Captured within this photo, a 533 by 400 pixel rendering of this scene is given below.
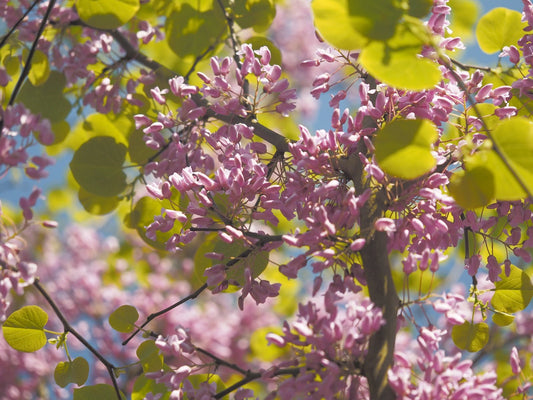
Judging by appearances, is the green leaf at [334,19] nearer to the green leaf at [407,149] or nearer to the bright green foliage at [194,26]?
the green leaf at [407,149]

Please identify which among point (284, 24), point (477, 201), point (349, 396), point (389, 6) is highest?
point (389, 6)

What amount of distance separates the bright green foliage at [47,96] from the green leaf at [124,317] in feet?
2.33

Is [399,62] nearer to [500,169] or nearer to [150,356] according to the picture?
[500,169]

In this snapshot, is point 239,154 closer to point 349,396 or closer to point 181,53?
point 349,396

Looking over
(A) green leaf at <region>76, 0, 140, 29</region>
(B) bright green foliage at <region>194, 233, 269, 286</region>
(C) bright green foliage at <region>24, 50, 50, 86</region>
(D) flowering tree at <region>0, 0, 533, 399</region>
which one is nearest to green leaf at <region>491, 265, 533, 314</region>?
(D) flowering tree at <region>0, 0, 533, 399</region>

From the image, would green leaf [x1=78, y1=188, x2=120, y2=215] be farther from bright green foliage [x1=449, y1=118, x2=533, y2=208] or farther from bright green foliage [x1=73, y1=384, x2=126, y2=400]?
bright green foliage [x1=449, y1=118, x2=533, y2=208]

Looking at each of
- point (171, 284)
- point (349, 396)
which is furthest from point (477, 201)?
point (171, 284)

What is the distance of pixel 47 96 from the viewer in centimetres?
154

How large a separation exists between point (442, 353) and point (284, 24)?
4120mm

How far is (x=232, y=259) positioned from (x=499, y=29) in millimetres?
799

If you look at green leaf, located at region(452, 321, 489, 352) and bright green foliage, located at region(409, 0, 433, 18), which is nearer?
bright green foliage, located at region(409, 0, 433, 18)

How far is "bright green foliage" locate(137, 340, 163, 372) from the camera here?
1.05 meters

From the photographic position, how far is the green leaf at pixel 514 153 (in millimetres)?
758

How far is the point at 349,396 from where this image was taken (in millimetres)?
840
